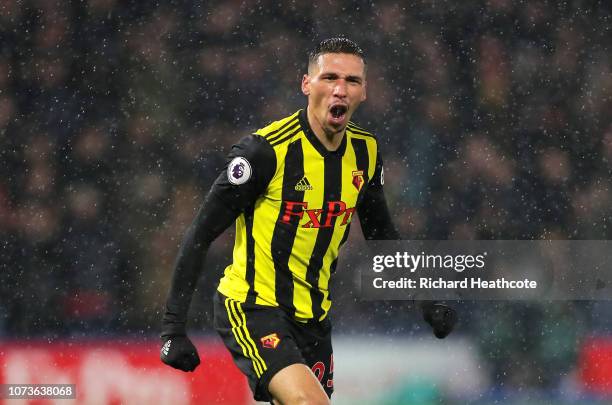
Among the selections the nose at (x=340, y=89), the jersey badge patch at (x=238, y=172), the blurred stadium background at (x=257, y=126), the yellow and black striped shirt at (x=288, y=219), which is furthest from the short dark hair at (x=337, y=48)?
the blurred stadium background at (x=257, y=126)

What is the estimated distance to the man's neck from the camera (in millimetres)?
3400

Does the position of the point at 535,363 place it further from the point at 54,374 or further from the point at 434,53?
the point at 54,374

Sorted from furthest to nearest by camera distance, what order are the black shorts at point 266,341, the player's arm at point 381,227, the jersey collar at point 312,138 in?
the player's arm at point 381,227 → the jersey collar at point 312,138 → the black shorts at point 266,341

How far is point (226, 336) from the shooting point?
11.0ft

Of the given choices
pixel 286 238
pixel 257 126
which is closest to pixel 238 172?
pixel 286 238

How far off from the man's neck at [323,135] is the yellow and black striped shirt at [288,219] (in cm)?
2

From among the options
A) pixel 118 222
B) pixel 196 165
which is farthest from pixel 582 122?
pixel 118 222

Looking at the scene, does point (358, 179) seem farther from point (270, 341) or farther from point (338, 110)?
point (270, 341)

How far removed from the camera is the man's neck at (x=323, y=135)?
340 cm

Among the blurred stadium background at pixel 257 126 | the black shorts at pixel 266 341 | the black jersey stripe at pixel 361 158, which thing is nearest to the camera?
the black shorts at pixel 266 341

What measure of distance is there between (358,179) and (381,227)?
304 millimetres

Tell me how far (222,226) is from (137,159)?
273 centimetres

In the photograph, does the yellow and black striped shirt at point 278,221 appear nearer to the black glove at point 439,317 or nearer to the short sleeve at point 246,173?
the short sleeve at point 246,173

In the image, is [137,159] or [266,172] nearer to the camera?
[266,172]
